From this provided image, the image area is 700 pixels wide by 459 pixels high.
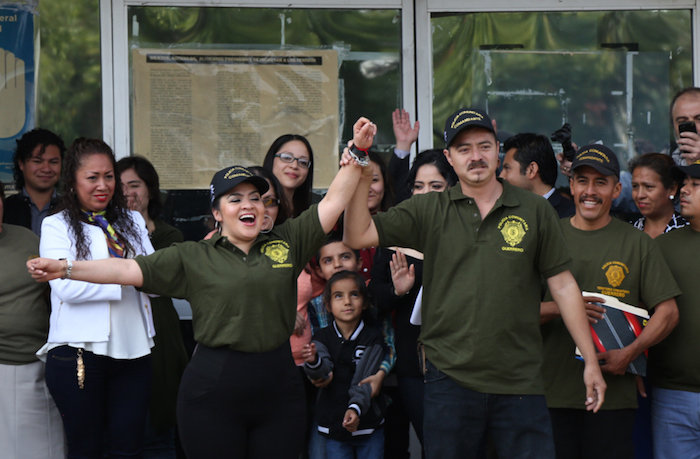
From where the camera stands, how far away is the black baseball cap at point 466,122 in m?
2.92

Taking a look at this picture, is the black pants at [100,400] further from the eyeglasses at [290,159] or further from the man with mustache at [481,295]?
the eyeglasses at [290,159]

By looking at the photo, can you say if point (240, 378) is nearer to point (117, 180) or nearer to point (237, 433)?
point (237, 433)

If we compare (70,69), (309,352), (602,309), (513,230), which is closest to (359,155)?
(513,230)

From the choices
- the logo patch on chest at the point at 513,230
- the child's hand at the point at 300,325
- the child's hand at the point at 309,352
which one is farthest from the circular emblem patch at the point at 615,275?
the child's hand at the point at 300,325

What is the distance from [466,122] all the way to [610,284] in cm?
115

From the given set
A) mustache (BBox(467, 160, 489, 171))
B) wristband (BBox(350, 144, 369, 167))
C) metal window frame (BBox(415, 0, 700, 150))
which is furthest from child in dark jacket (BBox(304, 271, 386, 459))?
metal window frame (BBox(415, 0, 700, 150))

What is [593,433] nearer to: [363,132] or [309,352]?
[309,352]

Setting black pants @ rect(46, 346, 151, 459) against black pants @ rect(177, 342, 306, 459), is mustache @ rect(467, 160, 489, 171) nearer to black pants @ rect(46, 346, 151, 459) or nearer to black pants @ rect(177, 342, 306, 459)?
black pants @ rect(177, 342, 306, 459)

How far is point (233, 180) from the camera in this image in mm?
3000

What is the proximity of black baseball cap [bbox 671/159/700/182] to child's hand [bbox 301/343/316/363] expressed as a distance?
6.92ft

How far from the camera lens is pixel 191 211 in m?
4.96

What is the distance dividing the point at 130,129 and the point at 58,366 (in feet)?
7.21

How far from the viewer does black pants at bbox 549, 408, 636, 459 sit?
3.20 meters

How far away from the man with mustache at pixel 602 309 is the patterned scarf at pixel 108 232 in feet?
7.06
